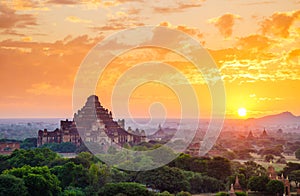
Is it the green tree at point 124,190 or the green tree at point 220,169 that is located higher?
the green tree at point 220,169

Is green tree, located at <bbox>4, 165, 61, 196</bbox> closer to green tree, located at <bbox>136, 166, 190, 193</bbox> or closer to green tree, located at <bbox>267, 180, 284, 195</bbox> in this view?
green tree, located at <bbox>136, 166, 190, 193</bbox>

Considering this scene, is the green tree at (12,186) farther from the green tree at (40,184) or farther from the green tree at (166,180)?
the green tree at (166,180)

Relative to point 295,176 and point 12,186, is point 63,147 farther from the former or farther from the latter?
point 12,186

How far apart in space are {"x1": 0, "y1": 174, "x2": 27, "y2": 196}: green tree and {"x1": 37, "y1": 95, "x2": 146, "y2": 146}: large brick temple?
48.3 meters

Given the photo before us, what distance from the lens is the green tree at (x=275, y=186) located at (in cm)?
4269

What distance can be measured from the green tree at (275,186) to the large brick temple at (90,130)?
44206 mm

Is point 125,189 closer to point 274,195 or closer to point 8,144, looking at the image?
point 274,195

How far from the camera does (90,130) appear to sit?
277 ft

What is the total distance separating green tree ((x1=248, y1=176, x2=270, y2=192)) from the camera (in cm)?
4409

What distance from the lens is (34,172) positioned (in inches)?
1510

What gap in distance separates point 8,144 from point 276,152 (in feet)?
168

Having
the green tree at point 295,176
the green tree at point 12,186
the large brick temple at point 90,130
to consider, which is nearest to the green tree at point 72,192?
the green tree at point 12,186

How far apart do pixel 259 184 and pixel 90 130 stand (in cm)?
4546

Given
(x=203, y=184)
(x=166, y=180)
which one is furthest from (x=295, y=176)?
(x=166, y=180)
